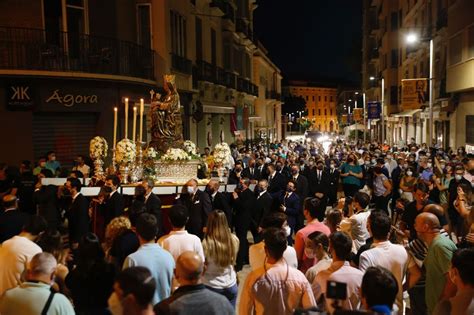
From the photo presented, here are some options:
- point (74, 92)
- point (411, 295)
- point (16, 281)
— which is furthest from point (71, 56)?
point (411, 295)

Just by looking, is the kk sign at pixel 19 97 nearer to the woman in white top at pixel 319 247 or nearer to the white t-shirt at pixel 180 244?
the white t-shirt at pixel 180 244

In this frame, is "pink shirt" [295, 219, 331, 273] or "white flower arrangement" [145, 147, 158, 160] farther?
"white flower arrangement" [145, 147, 158, 160]

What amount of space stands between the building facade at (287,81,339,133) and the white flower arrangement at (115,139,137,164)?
13212 centimetres

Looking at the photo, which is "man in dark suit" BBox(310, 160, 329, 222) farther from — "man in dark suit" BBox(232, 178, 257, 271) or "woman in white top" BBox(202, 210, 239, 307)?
"woman in white top" BBox(202, 210, 239, 307)

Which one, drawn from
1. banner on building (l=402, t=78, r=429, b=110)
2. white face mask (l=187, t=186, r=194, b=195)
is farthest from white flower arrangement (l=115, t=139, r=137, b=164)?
banner on building (l=402, t=78, r=429, b=110)

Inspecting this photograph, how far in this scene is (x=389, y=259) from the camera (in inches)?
216

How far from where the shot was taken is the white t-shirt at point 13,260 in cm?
567

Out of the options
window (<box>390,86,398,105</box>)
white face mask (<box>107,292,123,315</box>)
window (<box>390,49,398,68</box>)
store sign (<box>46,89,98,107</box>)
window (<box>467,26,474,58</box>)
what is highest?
window (<box>390,49,398,68</box>)

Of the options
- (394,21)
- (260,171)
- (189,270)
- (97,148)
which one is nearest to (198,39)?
(260,171)

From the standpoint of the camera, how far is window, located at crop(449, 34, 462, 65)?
2625 cm

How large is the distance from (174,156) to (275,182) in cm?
249

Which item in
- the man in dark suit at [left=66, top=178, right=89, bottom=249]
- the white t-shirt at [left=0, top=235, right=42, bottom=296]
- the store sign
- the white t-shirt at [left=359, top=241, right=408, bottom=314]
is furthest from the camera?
the store sign

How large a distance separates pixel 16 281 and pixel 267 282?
2694mm

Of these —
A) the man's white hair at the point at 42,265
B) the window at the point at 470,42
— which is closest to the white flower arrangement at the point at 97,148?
the man's white hair at the point at 42,265
